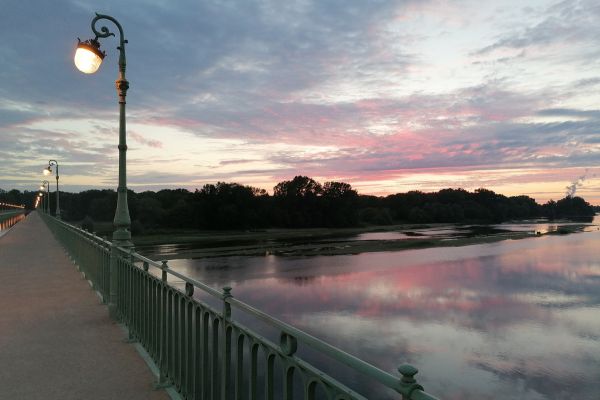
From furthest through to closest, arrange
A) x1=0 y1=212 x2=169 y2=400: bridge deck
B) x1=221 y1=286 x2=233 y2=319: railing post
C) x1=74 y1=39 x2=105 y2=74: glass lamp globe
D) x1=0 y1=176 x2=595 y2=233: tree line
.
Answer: x1=0 y1=176 x2=595 y2=233: tree line, x1=74 y1=39 x2=105 y2=74: glass lamp globe, x1=0 y1=212 x2=169 y2=400: bridge deck, x1=221 y1=286 x2=233 y2=319: railing post

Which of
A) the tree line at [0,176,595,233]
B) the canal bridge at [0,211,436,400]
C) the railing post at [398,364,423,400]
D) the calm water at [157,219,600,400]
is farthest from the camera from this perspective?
the tree line at [0,176,595,233]

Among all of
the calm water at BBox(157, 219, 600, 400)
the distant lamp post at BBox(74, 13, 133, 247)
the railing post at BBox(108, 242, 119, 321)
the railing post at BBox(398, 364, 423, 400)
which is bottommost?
the calm water at BBox(157, 219, 600, 400)

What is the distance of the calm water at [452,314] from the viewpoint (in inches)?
403

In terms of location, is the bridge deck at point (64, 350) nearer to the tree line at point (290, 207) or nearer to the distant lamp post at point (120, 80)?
the distant lamp post at point (120, 80)

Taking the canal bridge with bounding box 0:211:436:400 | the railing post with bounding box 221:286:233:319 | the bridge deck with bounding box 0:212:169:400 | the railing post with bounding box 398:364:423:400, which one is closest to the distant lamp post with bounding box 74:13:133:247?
the canal bridge with bounding box 0:211:436:400

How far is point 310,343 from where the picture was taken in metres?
2.34

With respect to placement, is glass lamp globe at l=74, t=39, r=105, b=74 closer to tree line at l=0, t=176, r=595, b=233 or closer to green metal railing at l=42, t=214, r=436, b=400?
green metal railing at l=42, t=214, r=436, b=400

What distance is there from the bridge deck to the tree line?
62872mm

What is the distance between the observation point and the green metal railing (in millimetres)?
2201

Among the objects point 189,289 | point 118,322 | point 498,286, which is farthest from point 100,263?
point 498,286

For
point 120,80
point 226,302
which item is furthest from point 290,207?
point 226,302

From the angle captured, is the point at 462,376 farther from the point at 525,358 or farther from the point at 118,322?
the point at 118,322

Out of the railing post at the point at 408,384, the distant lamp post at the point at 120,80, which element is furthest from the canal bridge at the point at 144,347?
the distant lamp post at the point at 120,80

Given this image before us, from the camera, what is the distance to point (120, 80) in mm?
7883
